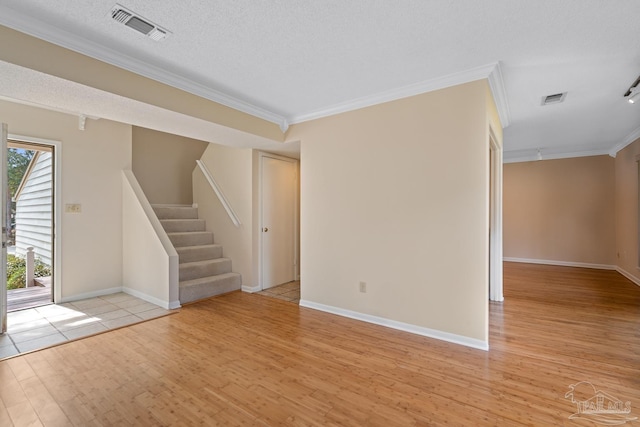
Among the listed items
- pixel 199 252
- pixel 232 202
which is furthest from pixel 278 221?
pixel 199 252

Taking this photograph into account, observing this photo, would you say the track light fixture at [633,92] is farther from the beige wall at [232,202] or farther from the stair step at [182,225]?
the stair step at [182,225]

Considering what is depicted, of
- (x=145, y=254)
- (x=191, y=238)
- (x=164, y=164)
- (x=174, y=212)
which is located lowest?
(x=145, y=254)

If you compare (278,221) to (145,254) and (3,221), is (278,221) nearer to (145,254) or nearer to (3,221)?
(145,254)

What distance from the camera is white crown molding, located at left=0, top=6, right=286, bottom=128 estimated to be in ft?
6.36

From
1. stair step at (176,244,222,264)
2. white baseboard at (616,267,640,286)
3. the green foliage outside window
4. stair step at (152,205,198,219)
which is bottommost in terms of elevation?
white baseboard at (616,267,640,286)

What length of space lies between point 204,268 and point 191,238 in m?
0.64

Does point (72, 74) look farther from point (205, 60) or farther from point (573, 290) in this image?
point (573, 290)

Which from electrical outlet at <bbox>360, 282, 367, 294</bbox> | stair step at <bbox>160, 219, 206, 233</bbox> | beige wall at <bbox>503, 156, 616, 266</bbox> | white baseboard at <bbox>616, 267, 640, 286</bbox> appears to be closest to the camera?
electrical outlet at <bbox>360, 282, 367, 294</bbox>

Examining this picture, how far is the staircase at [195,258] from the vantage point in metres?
4.23

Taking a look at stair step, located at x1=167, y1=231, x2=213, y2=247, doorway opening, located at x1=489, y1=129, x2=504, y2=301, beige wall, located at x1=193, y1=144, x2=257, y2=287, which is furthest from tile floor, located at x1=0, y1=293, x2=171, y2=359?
doorway opening, located at x1=489, y1=129, x2=504, y2=301

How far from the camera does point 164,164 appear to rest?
568 centimetres

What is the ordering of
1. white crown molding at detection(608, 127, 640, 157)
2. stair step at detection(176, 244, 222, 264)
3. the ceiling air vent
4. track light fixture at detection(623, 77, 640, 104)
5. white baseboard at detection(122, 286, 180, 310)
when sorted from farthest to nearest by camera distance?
1. white crown molding at detection(608, 127, 640, 157)
2. stair step at detection(176, 244, 222, 264)
3. white baseboard at detection(122, 286, 180, 310)
4. the ceiling air vent
5. track light fixture at detection(623, 77, 640, 104)

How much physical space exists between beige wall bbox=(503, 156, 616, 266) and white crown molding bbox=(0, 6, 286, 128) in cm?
679

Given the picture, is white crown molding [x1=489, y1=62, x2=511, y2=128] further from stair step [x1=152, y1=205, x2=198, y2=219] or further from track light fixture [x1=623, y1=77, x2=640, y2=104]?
stair step [x1=152, y1=205, x2=198, y2=219]
